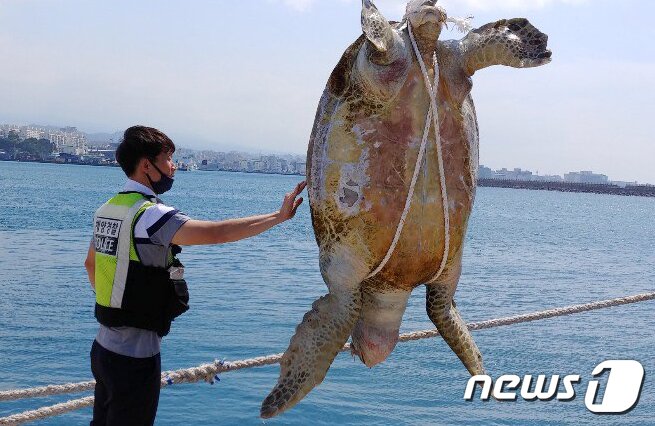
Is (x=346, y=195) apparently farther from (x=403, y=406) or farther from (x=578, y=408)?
(x=578, y=408)

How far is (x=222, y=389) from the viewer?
14.8 meters

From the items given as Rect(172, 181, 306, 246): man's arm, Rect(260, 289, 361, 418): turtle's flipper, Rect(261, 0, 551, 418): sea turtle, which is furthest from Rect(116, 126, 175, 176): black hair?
Rect(260, 289, 361, 418): turtle's flipper

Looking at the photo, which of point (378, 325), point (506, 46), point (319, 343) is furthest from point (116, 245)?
point (506, 46)

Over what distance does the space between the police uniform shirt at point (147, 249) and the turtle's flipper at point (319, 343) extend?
2.00 ft

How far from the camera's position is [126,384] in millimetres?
3031

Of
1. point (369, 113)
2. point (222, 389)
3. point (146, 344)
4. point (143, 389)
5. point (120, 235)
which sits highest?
point (369, 113)

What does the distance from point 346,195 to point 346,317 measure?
52 centimetres

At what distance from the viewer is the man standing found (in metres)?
2.92

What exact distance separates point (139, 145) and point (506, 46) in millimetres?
1497

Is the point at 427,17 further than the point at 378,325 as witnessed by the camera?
No

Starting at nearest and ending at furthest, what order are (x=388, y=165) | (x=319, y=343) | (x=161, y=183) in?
(x=388, y=165) < (x=319, y=343) < (x=161, y=183)

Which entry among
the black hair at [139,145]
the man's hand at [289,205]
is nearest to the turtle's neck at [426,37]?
the man's hand at [289,205]

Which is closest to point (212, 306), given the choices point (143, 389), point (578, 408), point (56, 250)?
point (578, 408)

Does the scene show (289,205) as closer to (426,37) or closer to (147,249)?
(147,249)
